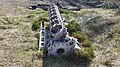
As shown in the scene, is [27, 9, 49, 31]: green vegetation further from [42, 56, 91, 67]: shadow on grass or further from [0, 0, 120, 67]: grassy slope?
[42, 56, 91, 67]: shadow on grass

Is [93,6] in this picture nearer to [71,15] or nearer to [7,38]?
[71,15]

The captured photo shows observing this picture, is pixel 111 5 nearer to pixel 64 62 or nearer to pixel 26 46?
pixel 26 46

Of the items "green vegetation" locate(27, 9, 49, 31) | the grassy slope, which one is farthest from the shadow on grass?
"green vegetation" locate(27, 9, 49, 31)

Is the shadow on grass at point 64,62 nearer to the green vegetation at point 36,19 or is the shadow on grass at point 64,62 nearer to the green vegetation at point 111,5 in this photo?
the green vegetation at point 36,19

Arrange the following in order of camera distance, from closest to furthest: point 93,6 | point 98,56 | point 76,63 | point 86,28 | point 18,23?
point 76,63, point 98,56, point 86,28, point 18,23, point 93,6

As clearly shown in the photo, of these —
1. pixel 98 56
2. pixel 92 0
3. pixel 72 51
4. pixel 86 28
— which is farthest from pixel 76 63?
pixel 92 0

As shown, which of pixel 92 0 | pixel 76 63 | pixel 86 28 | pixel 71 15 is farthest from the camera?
pixel 92 0

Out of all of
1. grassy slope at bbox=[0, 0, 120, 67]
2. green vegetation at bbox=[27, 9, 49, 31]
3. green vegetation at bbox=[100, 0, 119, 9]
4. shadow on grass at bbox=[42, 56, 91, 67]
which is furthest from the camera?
green vegetation at bbox=[100, 0, 119, 9]

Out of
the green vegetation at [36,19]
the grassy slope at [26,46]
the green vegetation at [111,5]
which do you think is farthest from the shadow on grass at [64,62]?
the green vegetation at [111,5]
